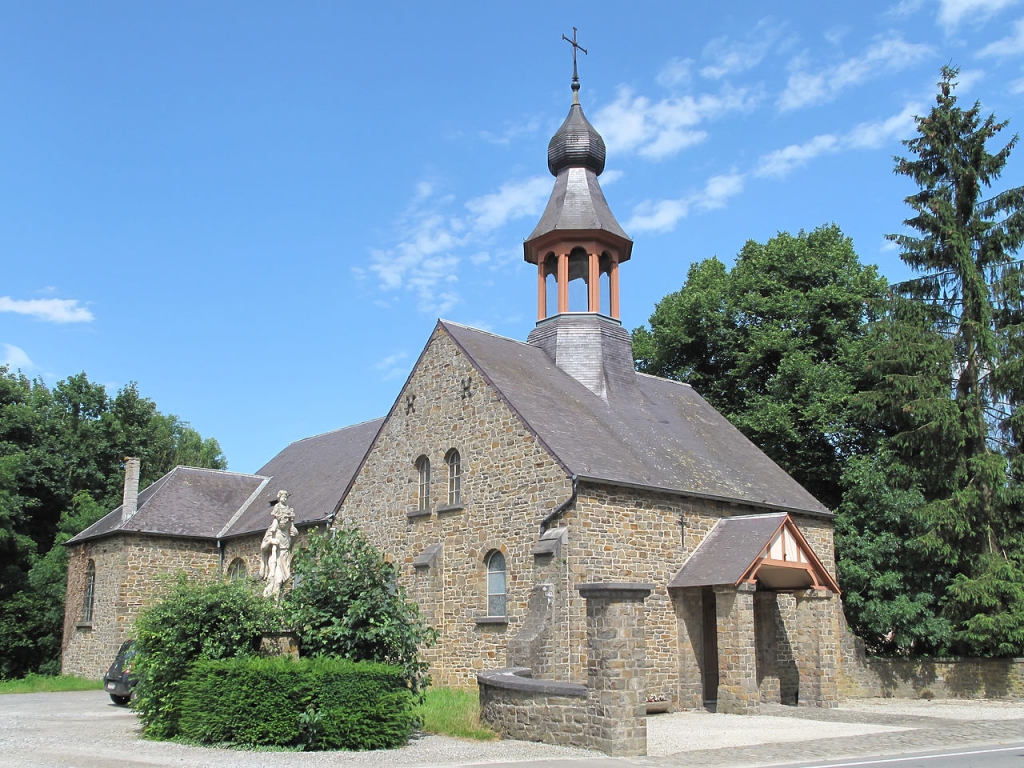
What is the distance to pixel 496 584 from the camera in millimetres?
19750

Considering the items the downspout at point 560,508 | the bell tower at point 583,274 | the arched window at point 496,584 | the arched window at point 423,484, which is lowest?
the arched window at point 496,584

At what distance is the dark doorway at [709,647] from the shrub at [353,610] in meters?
7.44

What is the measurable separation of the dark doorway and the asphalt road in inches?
61.1

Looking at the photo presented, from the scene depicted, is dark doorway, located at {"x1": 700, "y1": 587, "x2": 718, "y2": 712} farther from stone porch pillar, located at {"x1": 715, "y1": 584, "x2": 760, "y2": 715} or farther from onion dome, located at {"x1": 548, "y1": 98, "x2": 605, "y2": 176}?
onion dome, located at {"x1": 548, "y1": 98, "x2": 605, "y2": 176}

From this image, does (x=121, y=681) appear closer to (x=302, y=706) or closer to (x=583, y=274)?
(x=302, y=706)

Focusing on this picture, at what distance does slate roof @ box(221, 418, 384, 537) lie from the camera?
27.9 meters

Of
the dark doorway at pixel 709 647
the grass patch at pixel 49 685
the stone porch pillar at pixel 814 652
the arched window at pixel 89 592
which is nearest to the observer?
the stone porch pillar at pixel 814 652

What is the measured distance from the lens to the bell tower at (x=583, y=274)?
79.4 feet

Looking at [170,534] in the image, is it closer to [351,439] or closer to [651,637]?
[351,439]

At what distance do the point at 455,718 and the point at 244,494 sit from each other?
21.3 metres

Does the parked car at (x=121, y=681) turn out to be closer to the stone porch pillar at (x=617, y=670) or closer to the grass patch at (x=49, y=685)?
the grass patch at (x=49, y=685)

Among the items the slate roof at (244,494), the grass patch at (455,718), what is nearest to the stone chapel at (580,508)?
the slate roof at (244,494)

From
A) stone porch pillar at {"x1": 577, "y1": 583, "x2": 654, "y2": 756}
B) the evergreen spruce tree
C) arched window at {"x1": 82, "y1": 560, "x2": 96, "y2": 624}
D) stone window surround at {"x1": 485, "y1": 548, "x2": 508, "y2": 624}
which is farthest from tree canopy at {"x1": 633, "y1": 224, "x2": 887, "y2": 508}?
arched window at {"x1": 82, "y1": 560, "x2": 96, "y2": 624}

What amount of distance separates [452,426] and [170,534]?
1339 cm
